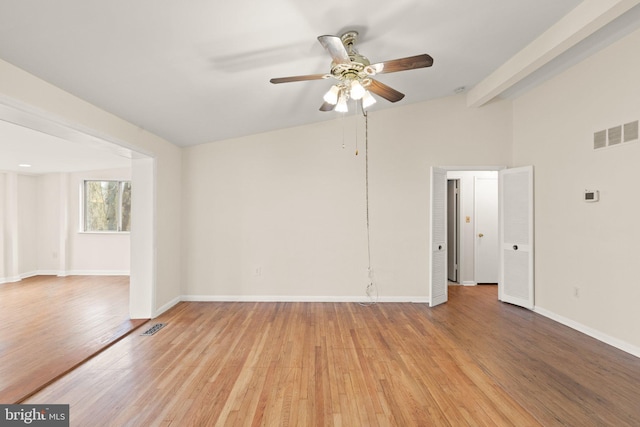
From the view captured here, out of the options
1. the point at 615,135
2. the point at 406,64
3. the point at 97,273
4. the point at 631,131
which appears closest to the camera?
the point at 406,64

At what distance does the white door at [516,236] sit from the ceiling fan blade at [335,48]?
11.7 ft

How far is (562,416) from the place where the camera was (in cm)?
196

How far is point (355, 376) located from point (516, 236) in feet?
11.2

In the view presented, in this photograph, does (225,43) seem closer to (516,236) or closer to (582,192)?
(582,192)

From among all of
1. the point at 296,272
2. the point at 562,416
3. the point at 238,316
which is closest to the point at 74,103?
the point at 238,316

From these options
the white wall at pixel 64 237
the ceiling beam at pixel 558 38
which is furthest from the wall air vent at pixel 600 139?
the white wall at pixel 64 237

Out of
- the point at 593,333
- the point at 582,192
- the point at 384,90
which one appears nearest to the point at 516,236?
the point at 582,192

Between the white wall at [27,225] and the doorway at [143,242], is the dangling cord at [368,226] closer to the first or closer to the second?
the doorway at [143,242]

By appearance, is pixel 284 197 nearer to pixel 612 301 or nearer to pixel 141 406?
pixel 141 406

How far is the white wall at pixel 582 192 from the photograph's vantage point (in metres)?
2.91

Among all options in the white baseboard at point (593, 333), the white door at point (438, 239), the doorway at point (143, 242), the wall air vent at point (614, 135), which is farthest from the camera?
the white door at point (438, 239)

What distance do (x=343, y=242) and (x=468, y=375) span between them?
2.45 m

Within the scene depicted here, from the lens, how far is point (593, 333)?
3232 mm

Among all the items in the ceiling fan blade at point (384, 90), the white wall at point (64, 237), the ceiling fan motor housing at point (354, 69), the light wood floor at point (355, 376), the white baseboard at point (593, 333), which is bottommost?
the light wood floor at point (355, 376)
